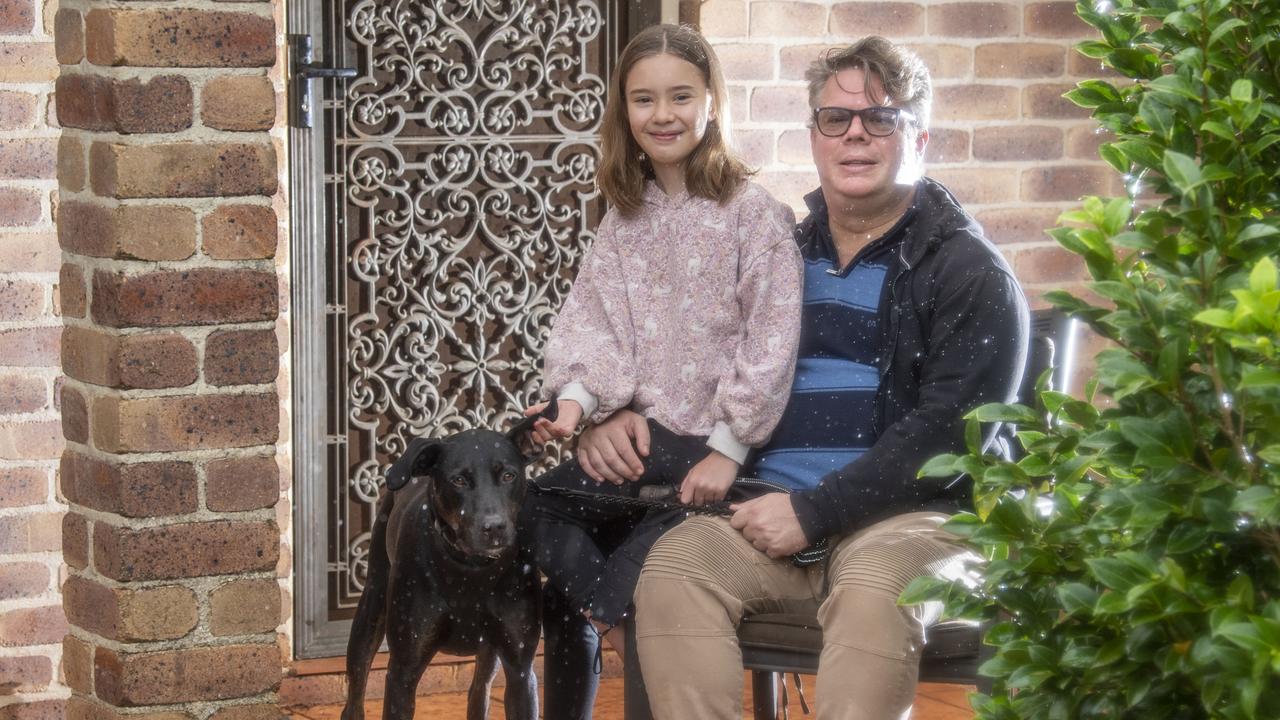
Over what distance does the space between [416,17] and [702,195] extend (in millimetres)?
1304

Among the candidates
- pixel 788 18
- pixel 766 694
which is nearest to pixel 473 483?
pixel 766 694

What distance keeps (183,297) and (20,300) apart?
97 cm

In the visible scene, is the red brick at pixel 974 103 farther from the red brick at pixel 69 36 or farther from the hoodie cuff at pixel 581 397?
the red brick at pixel 69 36

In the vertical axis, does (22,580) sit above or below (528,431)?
below

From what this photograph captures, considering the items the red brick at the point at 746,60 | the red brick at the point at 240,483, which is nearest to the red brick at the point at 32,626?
the red brick at the point at 240,483

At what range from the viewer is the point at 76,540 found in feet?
9.37

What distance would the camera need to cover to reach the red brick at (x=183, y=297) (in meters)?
2.65

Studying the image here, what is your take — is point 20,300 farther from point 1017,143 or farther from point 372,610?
point 1017,143

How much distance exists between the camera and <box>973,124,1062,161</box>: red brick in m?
4.03

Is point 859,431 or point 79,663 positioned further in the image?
point 79,663

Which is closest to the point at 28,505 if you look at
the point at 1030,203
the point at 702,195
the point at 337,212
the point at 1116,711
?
the point at 337,212

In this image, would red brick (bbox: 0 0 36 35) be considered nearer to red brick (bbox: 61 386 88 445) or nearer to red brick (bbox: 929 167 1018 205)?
red brick (bbox: 61 386 88 445)

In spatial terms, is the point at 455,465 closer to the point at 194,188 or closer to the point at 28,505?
the point at 194,188

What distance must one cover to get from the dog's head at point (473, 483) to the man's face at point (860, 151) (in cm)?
72
